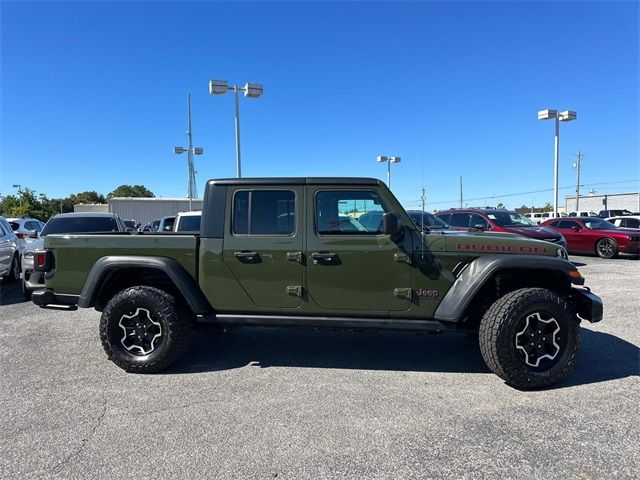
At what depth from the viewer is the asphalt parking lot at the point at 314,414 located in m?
2.66

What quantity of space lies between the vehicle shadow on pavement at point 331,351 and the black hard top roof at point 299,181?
6.08ft

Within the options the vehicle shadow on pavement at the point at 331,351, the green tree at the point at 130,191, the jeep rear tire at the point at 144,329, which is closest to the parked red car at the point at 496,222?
the vehicle shadow on pavement at the point at 331,351

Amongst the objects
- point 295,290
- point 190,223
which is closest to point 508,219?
point 190,223

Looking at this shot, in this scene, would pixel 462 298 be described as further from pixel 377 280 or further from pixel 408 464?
pixel 408 464

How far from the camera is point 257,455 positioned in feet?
9.04

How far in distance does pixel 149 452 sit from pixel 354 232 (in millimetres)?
2415

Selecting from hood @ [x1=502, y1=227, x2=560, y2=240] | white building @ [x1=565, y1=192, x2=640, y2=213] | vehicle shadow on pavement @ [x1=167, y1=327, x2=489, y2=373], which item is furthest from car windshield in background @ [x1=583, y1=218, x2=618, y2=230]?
white building @ [x1=565, y1=192, x2=640, y2=213]

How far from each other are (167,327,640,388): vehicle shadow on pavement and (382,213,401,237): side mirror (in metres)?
1.45

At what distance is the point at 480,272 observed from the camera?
3.81 m

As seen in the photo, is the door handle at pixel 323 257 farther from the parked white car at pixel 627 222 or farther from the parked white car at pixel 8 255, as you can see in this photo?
the parked white car at pixel 627 222

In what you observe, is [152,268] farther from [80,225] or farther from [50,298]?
[80,225]

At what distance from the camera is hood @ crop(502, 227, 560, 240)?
11852mm

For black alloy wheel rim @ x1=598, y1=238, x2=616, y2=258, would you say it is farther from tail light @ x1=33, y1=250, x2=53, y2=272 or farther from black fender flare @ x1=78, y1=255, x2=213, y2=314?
tail light @ x1=33, y1=250, x2=53, y2=272

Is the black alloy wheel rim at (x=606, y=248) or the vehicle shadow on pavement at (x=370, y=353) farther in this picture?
the black alloy wheel rim at (x=606, y=248)
